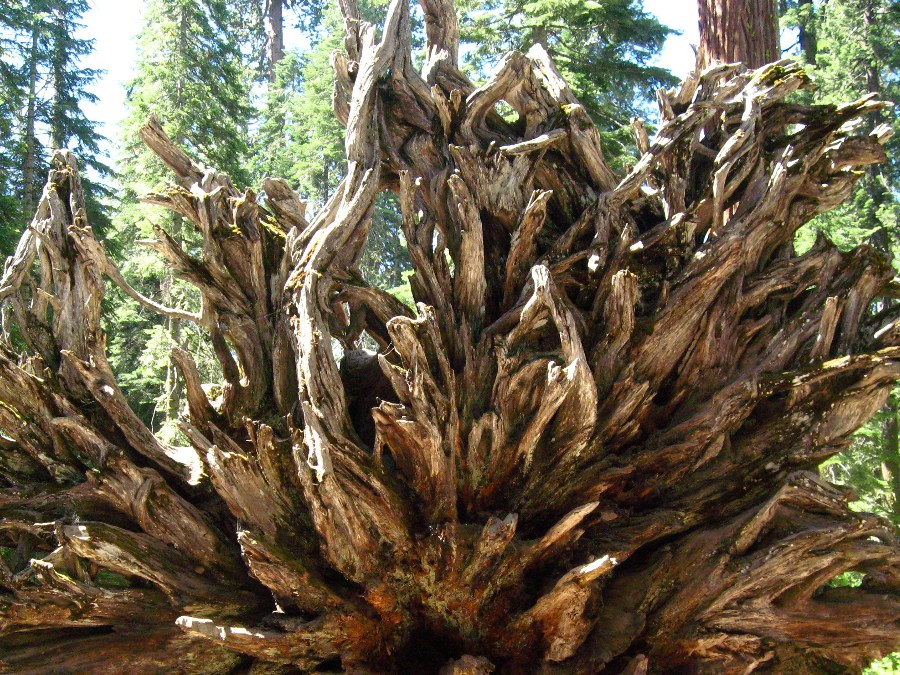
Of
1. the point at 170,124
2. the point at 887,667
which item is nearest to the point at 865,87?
the point at 887,667

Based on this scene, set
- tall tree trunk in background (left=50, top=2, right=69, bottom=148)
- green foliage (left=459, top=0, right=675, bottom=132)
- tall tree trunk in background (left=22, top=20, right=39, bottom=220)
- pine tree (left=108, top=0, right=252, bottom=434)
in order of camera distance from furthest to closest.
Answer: tall tree trunk in background (left=50, top=2, right=69, bottom=148) → tall tree trunk in background (left=22, top=20, right=39, bottom=220) → pine tree (left=108, top=0, right=252, bottom=434) → green foliage (left=459, top=0, right=675, bottom=132)

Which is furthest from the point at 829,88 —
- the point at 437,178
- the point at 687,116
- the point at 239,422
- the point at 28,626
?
the point at 28,626

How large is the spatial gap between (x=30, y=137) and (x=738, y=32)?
15.9m

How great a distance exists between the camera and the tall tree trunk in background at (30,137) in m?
15.7

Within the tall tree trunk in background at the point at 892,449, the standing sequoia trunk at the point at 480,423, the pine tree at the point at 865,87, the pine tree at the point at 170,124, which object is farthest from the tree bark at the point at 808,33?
the standing sequoia trunk at the point at 480,423

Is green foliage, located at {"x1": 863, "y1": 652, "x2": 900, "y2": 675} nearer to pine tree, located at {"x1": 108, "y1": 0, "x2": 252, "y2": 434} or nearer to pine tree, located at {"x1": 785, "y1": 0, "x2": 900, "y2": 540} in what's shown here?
pine tree, located at {"x1": 785, "y1": 0, "x2": 900, "y2": 540}

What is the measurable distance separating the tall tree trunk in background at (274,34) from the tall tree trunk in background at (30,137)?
9.98 meters

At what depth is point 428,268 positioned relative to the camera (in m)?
5.04

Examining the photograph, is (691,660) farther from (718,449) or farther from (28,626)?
(28,626)

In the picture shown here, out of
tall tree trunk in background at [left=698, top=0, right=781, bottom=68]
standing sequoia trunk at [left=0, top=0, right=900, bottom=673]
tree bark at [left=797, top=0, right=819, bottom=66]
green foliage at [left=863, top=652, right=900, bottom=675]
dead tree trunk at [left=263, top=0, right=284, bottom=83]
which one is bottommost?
green foliage at [left=863, top=652, right=900, bottom=675]

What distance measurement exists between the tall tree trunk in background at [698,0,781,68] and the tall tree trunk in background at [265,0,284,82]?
77.0 ft

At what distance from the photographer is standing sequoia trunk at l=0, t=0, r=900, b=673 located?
439 cm

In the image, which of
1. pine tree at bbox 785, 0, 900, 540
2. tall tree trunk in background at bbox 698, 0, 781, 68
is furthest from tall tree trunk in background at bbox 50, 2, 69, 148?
pine tree at bbox 785, 0, 900, 540

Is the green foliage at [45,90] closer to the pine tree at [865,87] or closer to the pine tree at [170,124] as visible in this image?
the pine tree at [170,124]
